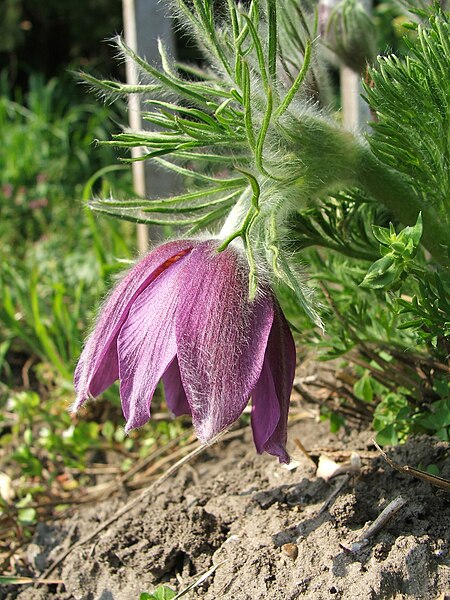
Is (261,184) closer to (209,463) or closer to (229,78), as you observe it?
(229,78)

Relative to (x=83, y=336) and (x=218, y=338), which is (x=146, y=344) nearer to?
(x=218, y=338)

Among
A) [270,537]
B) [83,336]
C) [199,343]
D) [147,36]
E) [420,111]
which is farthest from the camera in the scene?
[147,36]

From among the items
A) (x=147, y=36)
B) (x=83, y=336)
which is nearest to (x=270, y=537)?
(x=83, y=336)

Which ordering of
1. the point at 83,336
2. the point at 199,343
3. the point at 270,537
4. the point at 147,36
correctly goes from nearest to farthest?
the point at 199,343, the point at 270,537, the point at 83,336, the point at 147,36

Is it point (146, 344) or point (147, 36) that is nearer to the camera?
point (146, 344)

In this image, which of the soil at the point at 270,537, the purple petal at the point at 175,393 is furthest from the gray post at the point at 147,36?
the purple petal at the point at 175,393

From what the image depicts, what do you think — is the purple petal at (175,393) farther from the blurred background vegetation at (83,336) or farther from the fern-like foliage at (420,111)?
the fern-like foliage at (420,111)
